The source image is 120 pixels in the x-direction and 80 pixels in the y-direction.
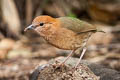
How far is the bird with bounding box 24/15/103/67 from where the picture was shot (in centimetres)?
→ 480

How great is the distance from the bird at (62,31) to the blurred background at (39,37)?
8.13 feet

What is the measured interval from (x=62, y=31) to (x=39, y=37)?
185 inches

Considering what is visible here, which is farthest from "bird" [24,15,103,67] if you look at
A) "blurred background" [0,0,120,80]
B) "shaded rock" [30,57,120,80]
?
"blurred background" [0,0,120,80]

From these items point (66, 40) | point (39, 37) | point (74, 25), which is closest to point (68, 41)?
point (66, 40)

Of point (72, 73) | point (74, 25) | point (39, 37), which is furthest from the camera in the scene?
point (39, 37)

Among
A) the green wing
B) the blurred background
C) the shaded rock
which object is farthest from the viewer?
the blurred background

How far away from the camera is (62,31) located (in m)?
4.96

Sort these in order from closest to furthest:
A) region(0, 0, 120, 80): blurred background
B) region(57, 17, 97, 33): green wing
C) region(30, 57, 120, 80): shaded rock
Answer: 1. region(30, 57, 120, 80): shaded rock
2. region(57, 17, 97, 33): green wing
3. region(0, 0, 120, 80): blurred background

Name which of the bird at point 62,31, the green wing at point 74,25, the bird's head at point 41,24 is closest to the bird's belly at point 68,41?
the bird at point 62,31

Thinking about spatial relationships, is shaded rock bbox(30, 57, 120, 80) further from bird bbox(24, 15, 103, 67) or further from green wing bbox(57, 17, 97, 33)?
green wing bbox(57, 17, 97, 33)

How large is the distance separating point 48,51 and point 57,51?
0.26 m

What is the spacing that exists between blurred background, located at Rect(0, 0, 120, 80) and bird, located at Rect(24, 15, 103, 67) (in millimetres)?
2479

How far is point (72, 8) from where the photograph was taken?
9.92 m

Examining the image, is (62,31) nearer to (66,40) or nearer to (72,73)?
(66,40)
